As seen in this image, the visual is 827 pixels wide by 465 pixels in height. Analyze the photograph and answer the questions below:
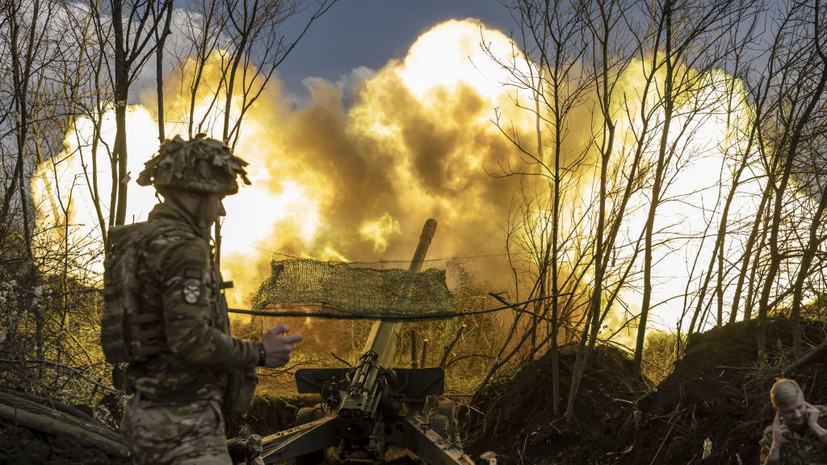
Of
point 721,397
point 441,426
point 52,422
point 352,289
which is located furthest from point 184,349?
point 441,426

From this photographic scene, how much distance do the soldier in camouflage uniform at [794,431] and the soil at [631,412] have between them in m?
1.88

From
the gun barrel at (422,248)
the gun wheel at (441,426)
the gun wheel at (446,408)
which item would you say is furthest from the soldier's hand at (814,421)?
the gun barrel at (422,248)

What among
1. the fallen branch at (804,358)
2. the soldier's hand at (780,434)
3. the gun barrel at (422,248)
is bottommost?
the soldier's hand at (780,434)

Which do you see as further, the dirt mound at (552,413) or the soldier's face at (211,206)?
the dirt mound at (552,413)

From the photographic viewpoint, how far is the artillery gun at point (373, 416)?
7596 millimetres

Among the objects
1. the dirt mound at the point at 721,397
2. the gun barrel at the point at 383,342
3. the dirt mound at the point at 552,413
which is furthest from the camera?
the gun barrel at the point at 383,342

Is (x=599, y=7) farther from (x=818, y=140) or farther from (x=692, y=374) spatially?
(x=692, y=374)

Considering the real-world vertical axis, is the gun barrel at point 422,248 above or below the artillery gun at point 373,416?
above

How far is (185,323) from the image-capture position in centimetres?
297

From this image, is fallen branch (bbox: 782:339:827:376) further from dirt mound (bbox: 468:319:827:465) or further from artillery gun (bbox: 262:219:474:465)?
artillery gun (bbox: 262:219:474:465)

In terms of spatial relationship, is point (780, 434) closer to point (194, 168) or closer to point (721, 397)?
point (721, 397)

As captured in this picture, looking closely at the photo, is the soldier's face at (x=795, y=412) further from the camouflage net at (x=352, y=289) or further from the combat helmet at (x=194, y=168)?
the camouflage net at (x=352, y=289)

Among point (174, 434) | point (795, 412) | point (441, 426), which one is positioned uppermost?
point (174, 434)

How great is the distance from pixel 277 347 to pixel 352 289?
5618mm
